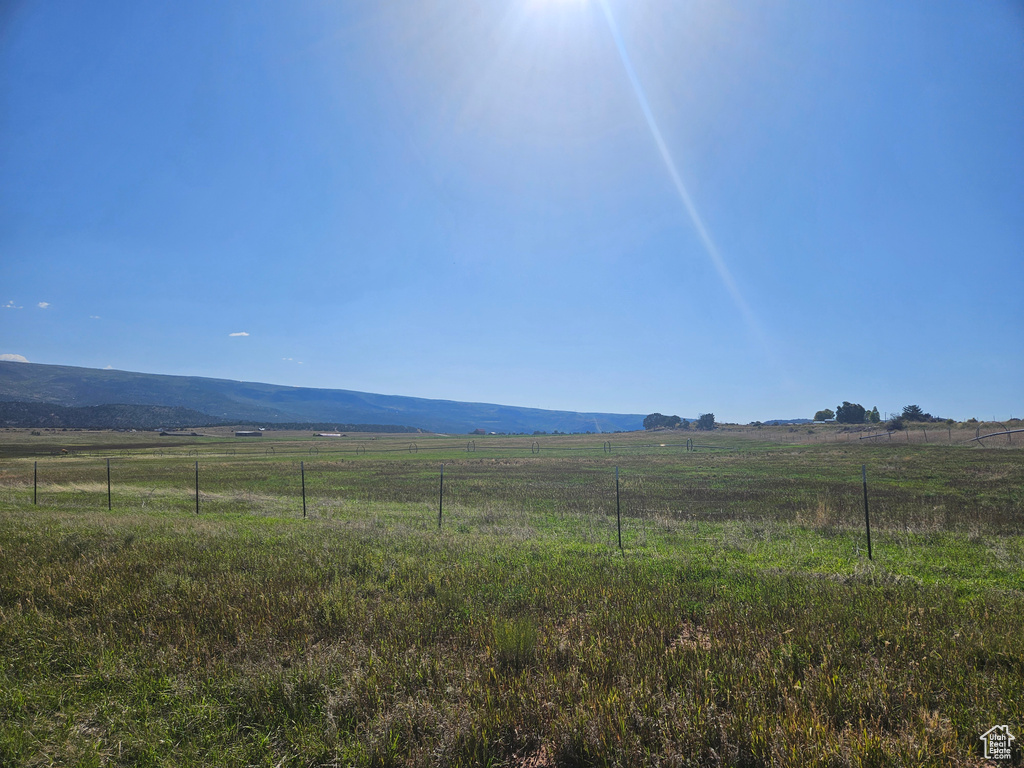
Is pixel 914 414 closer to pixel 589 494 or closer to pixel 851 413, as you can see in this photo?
pixel 851 413

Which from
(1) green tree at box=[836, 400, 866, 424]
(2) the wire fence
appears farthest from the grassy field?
(1) green tree at box=[836, 400, 866, 424]

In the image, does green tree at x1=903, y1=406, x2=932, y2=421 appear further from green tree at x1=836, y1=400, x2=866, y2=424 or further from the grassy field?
the grassy field

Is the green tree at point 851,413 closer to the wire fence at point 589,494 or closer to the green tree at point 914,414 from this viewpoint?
the green tree at point 914,414

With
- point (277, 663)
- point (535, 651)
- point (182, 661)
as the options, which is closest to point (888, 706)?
point (535, 651)

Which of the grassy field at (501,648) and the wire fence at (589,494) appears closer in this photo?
the grassy field at (501,648)

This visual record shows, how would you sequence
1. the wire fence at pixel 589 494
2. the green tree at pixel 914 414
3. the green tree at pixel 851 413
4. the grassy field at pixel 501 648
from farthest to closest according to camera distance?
the green tree at pixel 851 413 → the green tree at pixel 914 414 → the wire fence at pixel 589 494 → the grassy field at pixel 501 648

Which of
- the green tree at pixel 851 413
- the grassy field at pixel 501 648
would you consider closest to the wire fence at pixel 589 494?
the grassy field at pixel 501 648

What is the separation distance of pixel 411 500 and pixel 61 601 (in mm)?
18944

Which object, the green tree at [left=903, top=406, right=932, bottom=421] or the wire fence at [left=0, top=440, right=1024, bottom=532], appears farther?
the green tree at [left=903, top=406, right=932, bottom=421]

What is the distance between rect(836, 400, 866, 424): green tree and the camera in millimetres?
133875

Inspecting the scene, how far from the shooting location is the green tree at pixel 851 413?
133875 mm

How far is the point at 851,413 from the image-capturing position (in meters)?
135

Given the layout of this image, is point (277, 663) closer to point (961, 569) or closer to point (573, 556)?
point (573, 556)

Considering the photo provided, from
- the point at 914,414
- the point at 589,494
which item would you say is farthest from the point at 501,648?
the point at 914,414
